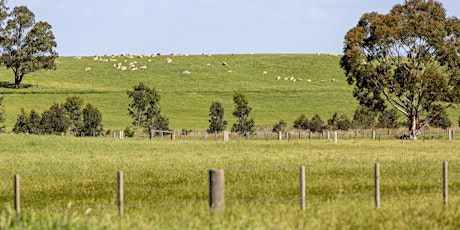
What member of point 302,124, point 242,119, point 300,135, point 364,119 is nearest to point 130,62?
point 302,124

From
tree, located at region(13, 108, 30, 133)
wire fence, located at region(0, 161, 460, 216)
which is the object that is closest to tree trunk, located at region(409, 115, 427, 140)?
tree, located at region(13, 108, 30, 133)

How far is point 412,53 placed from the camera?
84125 mm

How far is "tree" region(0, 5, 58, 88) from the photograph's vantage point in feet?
419

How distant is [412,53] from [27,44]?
224ft

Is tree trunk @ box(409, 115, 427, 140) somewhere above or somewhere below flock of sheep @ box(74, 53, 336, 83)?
below

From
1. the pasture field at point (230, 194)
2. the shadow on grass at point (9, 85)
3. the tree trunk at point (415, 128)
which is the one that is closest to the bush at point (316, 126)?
the tree trunk at point (415, 128)

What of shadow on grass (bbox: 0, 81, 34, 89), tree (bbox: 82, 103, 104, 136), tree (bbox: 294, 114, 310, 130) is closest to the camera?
tree (bbox: 82, 103, 104, 136)

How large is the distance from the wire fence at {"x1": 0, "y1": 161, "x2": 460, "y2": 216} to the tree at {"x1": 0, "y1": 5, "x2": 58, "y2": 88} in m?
96.6

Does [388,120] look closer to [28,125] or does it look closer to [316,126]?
[316,126]

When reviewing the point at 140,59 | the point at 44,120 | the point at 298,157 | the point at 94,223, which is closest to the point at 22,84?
the point at 140,59

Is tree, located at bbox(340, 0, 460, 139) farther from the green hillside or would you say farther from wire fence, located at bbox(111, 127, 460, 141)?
→ the green hillside

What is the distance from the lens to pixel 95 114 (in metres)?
98.3

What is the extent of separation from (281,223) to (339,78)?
140m

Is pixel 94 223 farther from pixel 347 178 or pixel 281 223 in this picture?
pixel 347 178
